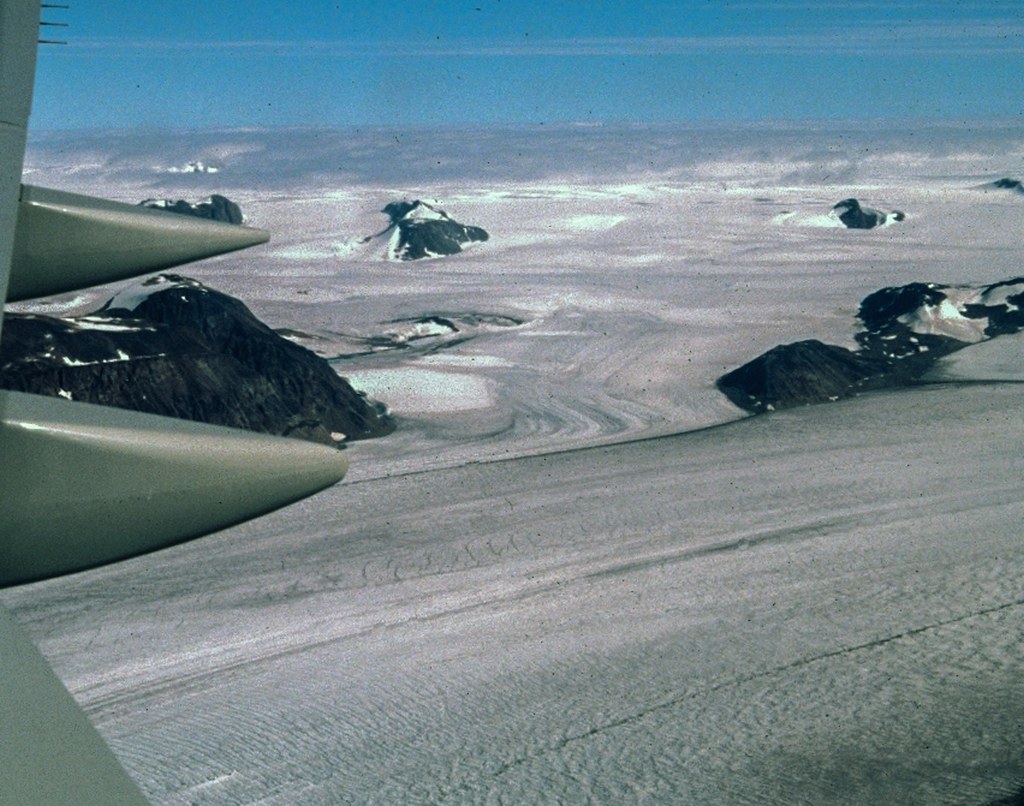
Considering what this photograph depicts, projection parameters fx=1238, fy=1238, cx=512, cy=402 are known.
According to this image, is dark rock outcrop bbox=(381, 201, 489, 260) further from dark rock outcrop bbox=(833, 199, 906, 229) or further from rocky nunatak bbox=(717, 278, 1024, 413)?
rocky nunatak bbox=(717, 278, 1024, 413)

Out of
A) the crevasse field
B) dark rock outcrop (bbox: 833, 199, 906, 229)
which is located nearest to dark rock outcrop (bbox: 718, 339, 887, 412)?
the crevasse field

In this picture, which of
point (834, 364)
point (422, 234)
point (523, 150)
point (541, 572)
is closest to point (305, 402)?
point (541, 572)

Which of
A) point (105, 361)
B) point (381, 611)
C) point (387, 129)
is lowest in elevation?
point (381, 611)

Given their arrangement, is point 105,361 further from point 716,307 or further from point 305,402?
point 716,307

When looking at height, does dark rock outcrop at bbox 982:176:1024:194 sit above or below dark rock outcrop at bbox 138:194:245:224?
above

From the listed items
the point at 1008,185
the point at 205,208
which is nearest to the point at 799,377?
the point at 205,208
